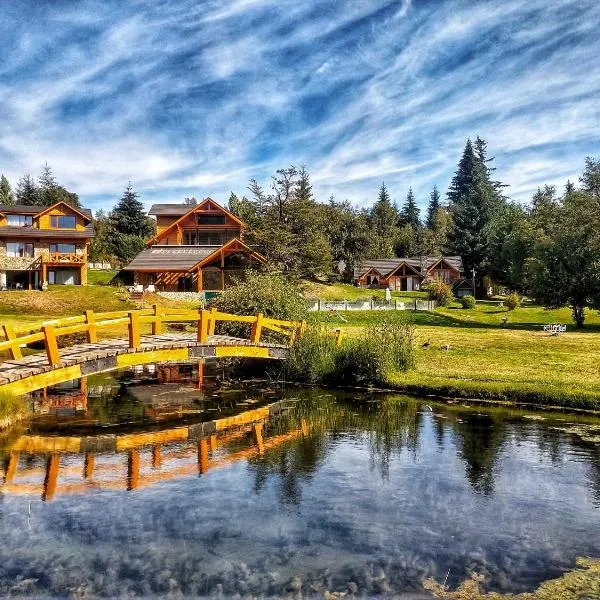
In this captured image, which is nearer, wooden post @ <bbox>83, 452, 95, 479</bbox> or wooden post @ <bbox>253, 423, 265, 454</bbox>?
wooden post @ <bbox>83, 452, 95, 479</bbox>

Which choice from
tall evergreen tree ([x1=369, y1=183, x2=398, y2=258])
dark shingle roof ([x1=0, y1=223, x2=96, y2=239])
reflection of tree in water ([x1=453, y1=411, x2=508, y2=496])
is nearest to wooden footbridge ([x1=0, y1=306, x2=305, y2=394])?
reflection of tree in water ([x1=453, y1=411, x2=508, y2=496])

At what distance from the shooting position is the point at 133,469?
543 inches

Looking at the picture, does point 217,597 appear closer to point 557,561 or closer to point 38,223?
point 557,561

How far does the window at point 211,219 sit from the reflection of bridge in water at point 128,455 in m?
56.4

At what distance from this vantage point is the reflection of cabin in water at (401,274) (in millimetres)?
86875

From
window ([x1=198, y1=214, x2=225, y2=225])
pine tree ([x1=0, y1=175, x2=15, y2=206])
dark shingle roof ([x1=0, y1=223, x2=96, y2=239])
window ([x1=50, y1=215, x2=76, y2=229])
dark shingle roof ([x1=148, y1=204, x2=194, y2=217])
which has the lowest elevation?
dark shingle roof ([x1=0, y1=223, x2=96, y2=239])

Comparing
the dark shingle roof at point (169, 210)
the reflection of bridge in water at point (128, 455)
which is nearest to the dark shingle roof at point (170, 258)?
the dark shingle roof at point (169, 210)

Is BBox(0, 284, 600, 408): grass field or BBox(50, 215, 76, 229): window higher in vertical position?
BBox(50, 215, 76, 229): window

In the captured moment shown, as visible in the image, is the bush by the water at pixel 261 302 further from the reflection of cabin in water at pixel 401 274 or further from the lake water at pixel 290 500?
the reflection of cabin in water at pixel 401 274

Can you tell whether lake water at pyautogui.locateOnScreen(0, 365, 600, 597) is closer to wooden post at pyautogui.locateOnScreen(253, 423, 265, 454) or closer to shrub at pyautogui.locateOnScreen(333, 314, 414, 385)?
wooden post at pyautogui.locateOnScreen(253, 423, 265, 454)

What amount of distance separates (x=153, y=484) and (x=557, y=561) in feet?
25.5

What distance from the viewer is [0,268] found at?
2507 inches

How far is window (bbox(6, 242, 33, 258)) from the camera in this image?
64.7 meters

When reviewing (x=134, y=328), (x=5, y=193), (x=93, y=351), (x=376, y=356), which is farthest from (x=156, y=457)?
(x=5, y=193)
